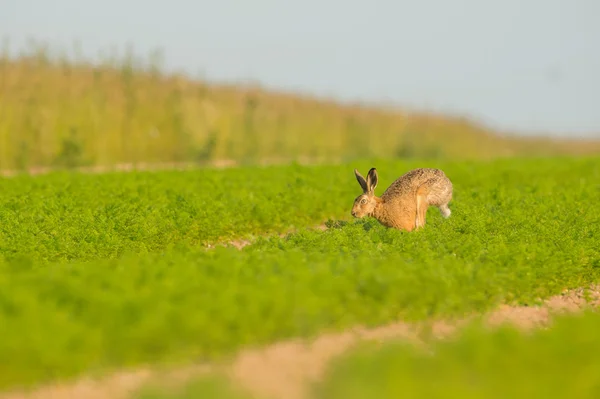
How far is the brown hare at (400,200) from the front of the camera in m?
11.4

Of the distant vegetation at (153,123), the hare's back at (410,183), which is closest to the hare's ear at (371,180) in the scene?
the hare's back at (410,183)

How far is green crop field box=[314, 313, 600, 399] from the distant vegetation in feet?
82.9

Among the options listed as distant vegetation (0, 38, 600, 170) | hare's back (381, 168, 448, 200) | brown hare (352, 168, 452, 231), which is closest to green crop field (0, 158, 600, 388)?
brown hare (352, 168, 452, 231)

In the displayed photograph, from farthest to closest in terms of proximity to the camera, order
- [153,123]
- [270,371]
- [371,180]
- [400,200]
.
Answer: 1. [153,123]
2. [400,200]
3. [371,180]
4. [270,371]

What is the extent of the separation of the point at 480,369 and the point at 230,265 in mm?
3115

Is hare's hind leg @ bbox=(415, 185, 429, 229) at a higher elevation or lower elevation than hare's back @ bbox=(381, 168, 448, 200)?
lower

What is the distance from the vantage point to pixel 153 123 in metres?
34.2

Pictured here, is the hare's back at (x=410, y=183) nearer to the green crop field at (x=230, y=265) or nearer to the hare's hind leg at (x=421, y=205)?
the hare's hind leg at (x=421, y=205)

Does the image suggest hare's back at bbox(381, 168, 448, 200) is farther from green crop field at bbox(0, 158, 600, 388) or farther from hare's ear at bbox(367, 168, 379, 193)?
green crop field at bbox(0, 158, 600, 388)

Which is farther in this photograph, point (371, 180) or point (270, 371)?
point (371, 180)

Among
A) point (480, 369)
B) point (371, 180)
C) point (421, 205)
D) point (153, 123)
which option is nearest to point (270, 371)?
point (480, 369)

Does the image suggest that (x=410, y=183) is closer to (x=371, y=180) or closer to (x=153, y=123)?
(x=371, y=180)

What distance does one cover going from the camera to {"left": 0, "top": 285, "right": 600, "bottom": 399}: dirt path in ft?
20.3

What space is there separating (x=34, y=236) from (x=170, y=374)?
230 inches
